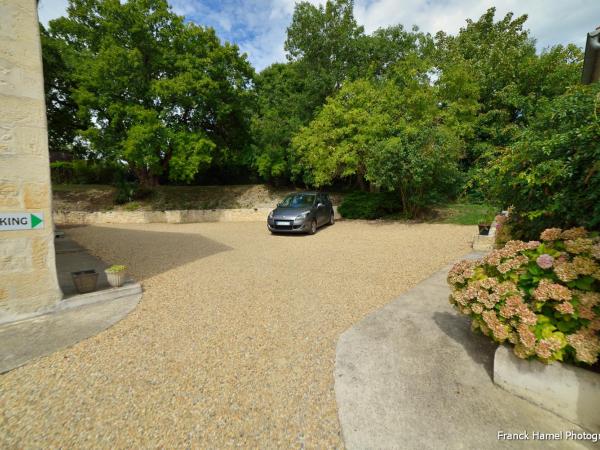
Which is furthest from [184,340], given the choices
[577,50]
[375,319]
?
[577,50]

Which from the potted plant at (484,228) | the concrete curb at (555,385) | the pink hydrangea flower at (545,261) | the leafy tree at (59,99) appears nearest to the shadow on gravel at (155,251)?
the concrete curb at (555,385)

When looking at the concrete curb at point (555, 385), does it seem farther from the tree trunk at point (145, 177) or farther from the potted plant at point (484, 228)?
the tree trunk at point (145, 177)

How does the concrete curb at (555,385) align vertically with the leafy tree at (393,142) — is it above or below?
below

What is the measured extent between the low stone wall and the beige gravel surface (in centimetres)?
972

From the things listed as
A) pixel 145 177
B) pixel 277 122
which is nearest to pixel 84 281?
pixel 277 122

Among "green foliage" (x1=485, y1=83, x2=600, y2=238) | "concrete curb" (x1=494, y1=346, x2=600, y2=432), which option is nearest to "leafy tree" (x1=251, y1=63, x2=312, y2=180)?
"green foliage" (x1=485, y1=83, x2=600, y2=238)

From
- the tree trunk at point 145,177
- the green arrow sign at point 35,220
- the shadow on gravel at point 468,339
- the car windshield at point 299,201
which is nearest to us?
the shadow on gravel at point 468,339

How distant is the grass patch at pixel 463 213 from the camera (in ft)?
35.5

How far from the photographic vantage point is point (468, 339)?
2725 mm

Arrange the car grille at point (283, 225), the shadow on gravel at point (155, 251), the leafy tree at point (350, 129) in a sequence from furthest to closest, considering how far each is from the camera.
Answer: the leafy tree at point (350, 129) < the car grille at point (283, 225) < the shadow on gravel at point (155, 251)

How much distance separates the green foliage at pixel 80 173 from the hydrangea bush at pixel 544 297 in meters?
23.7

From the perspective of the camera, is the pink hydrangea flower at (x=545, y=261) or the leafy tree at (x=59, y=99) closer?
the pink hydrangea flower at (x=545, y=261)

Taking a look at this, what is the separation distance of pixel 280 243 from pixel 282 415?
6310 mm

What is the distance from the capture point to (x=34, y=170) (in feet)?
10.1
